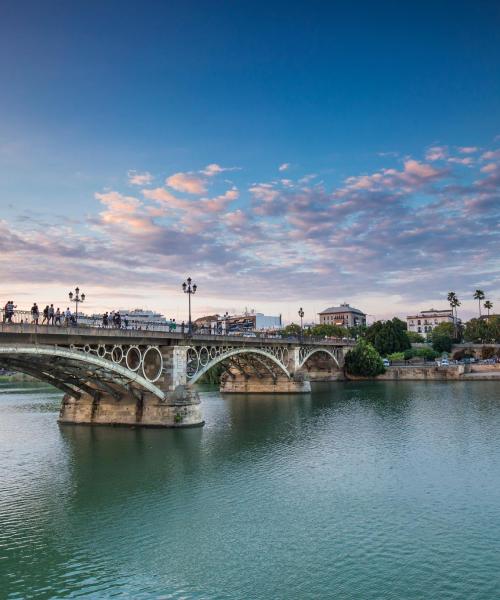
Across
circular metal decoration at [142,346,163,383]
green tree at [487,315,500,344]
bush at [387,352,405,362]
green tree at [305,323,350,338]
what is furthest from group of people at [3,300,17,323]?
green tree at [487,315,500,344]

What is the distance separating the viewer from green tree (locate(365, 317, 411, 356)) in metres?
118

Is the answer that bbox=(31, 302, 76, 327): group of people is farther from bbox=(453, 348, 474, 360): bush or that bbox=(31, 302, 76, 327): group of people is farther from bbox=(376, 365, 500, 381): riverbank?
bbox=(453, 348, 474, 360): bush

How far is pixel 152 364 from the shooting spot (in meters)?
41.7

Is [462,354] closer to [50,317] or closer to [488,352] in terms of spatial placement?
[488,352]

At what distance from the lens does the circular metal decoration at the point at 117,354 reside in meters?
36.3

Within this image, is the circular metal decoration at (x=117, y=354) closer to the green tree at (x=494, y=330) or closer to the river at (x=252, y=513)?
the river at (x=252, y=513)

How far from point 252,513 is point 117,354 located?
65.7ft

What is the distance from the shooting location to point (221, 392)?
3078 inches

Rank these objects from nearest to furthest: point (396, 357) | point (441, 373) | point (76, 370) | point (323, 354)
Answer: point (76, 370), point (441, 373), point (323, 354), point (396, 357)

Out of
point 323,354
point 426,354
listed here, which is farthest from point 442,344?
point 323,354

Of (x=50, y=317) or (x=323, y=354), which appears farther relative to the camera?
(x=323, y=354)

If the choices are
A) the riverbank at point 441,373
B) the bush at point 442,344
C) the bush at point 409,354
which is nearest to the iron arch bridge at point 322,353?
the riverbank at point 441,373

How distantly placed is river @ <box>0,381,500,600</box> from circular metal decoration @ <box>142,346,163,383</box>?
15.7 ft

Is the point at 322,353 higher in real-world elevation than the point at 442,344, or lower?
lower
